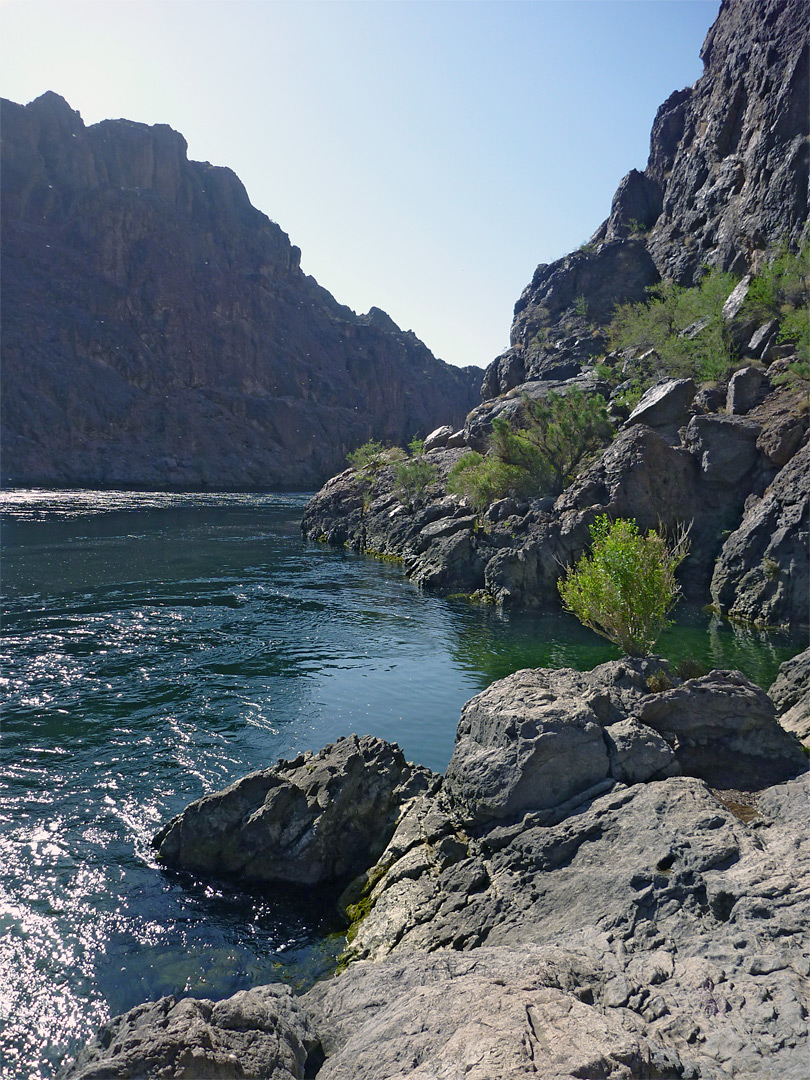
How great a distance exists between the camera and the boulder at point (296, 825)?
11906 millimetres

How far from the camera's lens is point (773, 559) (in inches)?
1182

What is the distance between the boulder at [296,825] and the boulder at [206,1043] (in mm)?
4968

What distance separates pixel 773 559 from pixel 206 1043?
30.2 metres

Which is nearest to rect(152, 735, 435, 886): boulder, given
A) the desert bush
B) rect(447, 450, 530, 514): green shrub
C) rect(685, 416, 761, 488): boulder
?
rect(685, 416, 761, 488): boulder

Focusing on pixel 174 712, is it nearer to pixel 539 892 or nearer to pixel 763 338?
pixel 539 892

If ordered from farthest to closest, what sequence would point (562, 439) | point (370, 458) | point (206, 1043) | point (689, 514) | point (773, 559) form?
point (370, 458) < point (562, 439) < point (689, 514) < point (773, 559) < point (206, 1043)

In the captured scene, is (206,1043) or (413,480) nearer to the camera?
(206,1043)

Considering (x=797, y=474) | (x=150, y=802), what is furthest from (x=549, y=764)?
(x=797, y=474)

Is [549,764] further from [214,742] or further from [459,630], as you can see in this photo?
[459,630]

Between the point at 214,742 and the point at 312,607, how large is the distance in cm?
1632

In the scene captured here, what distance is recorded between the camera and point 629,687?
14.0m

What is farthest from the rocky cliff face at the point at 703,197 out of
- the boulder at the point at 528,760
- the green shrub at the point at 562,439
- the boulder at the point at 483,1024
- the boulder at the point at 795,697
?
the boulder at the point at 483,1024

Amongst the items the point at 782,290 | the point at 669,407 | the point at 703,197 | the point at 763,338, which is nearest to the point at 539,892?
the point at 669,407

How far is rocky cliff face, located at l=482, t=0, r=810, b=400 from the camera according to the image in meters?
52.8
